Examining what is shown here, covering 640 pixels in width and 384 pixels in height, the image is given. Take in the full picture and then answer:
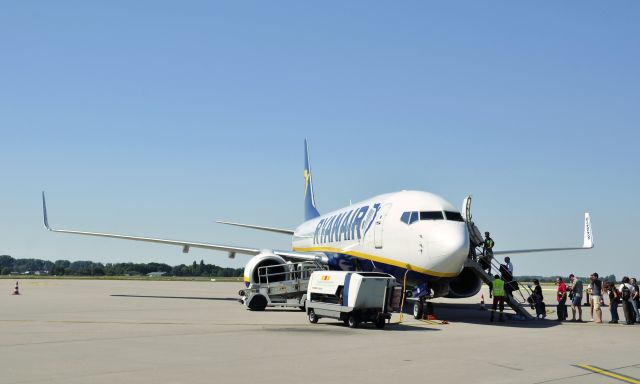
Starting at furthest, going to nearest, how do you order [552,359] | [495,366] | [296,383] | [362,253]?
1. [362,253]
2. [552,359]
3. [495,366]
4. [296,383]

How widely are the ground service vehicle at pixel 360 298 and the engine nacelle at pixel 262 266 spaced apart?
7517mm

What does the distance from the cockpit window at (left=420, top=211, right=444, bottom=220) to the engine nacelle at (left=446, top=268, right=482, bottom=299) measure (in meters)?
2.43

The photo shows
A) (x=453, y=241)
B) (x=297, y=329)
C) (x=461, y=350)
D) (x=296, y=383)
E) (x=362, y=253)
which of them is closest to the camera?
(x=296, y=383)

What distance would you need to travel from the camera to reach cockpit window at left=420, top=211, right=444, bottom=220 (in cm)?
2183

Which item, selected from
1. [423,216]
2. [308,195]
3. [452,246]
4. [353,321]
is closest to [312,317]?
[353,321]

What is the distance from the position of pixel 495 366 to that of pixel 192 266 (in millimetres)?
139268

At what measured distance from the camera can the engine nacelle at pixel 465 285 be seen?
23016 millimetres

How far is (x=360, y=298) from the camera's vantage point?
18.8 meters

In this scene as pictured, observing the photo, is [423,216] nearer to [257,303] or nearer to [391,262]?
[391,262]

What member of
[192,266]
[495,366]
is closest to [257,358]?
[495,366]

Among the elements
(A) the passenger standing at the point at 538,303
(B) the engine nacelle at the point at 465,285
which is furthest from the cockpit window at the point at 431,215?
(A) the passenger standing at the point at 538,303

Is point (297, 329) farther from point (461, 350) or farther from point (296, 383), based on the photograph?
point (296, 383)

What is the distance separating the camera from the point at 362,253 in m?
25.3

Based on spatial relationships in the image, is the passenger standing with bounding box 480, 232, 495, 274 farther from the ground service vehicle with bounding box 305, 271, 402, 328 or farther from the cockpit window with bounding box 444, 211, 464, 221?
the ground service vehicle with bounding box 305, 271, 402, 328
